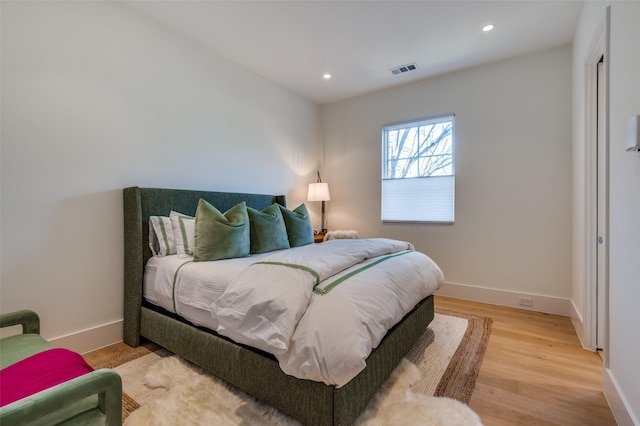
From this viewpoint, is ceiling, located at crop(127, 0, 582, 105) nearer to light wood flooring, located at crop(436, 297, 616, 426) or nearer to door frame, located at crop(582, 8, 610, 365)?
door frame, located at crop(582, 8, 610, 365)

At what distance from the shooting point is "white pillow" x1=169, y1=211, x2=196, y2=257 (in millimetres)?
2250

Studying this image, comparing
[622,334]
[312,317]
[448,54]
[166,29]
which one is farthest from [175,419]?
[448,54]

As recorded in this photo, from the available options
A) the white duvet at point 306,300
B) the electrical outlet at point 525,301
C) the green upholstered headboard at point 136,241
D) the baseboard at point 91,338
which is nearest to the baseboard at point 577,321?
the electrical outlet at point 525,301

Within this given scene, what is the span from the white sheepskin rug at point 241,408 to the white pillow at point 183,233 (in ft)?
2.91

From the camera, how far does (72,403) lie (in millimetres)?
836

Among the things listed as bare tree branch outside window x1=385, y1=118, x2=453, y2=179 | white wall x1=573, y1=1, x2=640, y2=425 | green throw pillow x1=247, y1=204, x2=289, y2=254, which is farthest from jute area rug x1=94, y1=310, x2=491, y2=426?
bare tree branch outside window x1=385, y1=118, x2=453, y2=179

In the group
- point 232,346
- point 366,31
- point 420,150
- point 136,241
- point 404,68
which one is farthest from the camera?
point 420,150

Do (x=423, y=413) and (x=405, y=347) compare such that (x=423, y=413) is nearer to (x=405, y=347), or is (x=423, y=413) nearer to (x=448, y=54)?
(x=405, y=347)

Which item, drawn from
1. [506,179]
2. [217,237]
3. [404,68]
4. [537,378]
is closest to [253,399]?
[217,237]

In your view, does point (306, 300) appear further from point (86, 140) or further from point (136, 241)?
point (86, 140)

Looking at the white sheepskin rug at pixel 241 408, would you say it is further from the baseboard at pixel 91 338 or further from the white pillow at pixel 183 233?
the white pillow at pixel 183 233

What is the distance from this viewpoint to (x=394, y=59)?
310 cm

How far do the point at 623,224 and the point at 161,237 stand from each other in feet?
9.64

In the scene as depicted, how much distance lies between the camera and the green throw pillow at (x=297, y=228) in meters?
2.90
